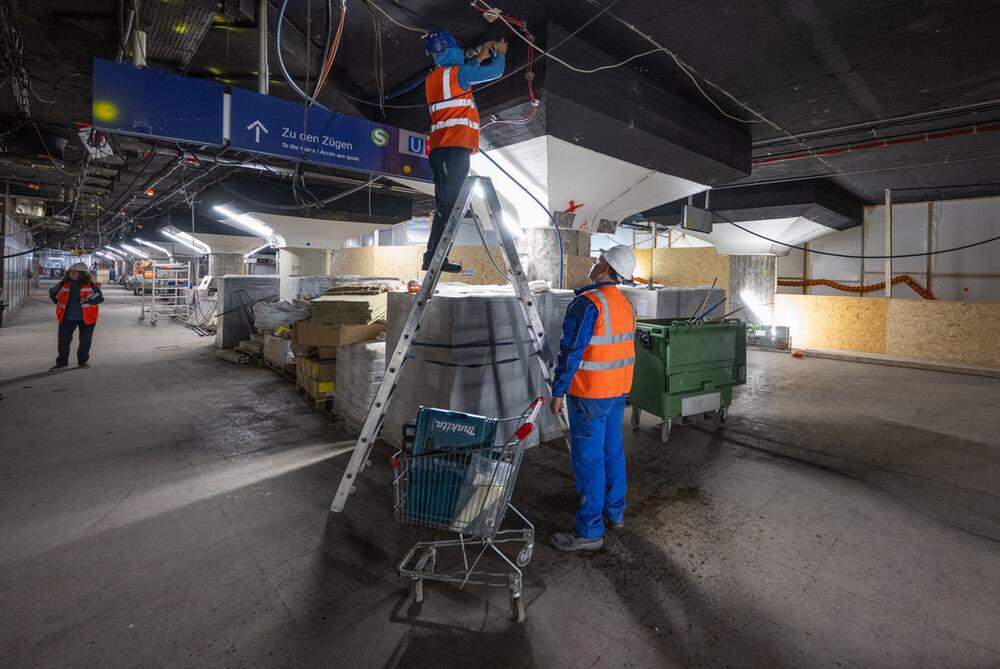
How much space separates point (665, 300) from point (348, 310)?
15.4ft

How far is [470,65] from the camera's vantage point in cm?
321

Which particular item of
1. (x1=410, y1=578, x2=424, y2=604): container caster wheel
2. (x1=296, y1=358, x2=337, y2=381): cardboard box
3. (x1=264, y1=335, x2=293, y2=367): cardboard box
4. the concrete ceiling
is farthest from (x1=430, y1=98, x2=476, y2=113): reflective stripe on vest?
(x1=264, y1=335, x2=293, y2=367): cardboard box

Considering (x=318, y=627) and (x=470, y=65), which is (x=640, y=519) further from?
(x=470, y=65)

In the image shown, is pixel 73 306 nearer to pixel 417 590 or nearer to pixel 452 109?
pixel 452 109

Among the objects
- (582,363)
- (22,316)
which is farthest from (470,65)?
(22,316)

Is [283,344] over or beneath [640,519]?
over

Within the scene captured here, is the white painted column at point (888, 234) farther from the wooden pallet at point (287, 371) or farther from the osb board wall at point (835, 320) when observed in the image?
the wooden pallet at point (287, 371)

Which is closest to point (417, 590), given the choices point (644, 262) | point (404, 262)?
point (404, 262)

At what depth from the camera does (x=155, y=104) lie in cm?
375

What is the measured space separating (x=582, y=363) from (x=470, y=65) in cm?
224

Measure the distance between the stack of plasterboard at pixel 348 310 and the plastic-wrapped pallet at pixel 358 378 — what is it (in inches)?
14.5

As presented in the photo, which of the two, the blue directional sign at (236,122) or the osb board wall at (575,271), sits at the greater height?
the blue directional sign at (236,122)

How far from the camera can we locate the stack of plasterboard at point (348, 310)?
5.32 m

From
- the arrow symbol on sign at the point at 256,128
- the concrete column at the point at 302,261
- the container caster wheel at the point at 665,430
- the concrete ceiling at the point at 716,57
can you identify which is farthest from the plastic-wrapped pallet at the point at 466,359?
the concrete column at the point at 302,261
